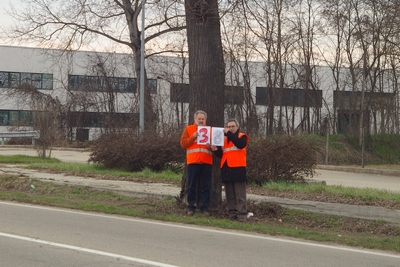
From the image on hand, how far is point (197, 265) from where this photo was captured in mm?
7590

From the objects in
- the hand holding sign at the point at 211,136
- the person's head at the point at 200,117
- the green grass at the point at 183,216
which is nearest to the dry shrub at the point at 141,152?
the green grass at the point at 183,216

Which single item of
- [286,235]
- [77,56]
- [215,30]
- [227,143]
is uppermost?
[77,56]

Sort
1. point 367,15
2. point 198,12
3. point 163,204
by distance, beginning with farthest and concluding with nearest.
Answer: point 367,15
point 163,204
point 198,12

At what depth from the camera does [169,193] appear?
13.8 m

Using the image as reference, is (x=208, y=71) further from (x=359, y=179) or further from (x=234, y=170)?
(x=359, y=179)

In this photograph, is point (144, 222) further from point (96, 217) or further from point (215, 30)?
point (215, 30)

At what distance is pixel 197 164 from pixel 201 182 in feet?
1.32

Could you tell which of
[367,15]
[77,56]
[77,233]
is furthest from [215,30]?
[77,56]

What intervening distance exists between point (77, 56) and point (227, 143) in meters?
41.9

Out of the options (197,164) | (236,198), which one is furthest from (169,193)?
(236,198)

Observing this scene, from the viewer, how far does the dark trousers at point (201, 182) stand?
11.4 meters

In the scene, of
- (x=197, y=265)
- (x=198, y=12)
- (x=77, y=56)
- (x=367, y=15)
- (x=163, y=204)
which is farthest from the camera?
(x=77, y=56)

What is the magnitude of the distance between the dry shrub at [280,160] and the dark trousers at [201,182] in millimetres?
4498

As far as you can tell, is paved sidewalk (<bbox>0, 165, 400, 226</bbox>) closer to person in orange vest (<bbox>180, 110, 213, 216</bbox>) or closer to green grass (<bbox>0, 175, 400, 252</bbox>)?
green grass (<bbox>0, 175, 400, 252</bbox>)
